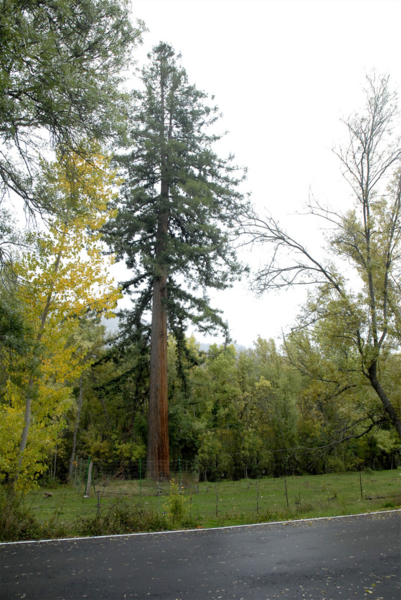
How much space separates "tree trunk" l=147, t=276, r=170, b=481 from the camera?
1652cm

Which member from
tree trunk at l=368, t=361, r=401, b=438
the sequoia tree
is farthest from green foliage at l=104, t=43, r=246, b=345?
tree trunk at l=368, t=361, r=401, b=438

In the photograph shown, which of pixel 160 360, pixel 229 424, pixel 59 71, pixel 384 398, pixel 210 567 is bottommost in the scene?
pixel 210 567

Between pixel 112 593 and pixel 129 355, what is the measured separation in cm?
1567

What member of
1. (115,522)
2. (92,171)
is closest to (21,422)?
(115,522)

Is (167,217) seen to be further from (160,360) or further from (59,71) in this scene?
(59,71)

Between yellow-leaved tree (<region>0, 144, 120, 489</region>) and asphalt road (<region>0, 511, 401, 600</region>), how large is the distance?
7.11ft

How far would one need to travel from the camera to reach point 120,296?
9812 millimetres

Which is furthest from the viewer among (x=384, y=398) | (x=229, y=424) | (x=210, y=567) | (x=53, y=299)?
(x=229, y=424)

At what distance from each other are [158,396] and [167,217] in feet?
28.4

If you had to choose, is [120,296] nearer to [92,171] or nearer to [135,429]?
[92,171]

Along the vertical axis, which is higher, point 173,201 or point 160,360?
point 173,201

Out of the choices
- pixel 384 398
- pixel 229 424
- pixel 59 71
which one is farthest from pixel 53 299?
pixel 229 424

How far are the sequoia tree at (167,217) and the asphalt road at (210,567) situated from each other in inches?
357

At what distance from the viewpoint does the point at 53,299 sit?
909 cm
